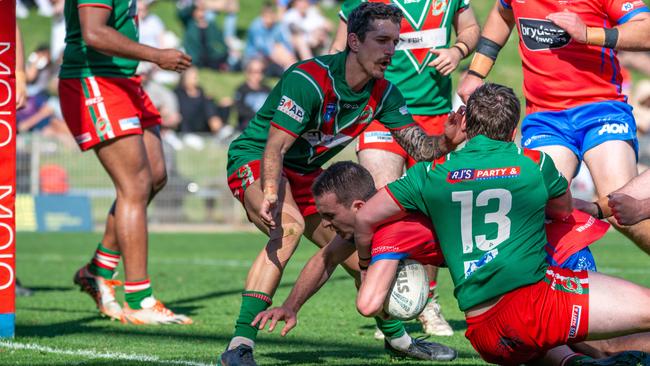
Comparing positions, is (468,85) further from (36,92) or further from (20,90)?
(36,92)

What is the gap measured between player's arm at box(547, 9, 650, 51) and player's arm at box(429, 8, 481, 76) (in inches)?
33.9

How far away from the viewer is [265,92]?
790 inches

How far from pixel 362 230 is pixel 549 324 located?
100 centimetres

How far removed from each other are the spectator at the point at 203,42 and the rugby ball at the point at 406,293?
741 inches

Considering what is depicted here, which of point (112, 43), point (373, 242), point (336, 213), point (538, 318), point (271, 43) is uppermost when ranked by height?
point (271, 43)

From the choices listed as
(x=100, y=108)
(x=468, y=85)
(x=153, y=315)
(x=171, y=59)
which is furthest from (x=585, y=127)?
(x=100, y=108)

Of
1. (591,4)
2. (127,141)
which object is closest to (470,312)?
(591,4)

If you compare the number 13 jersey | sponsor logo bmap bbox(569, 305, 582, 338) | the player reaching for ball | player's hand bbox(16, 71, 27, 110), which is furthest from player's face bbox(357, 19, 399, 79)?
player's hand bbox(16, 71, 27, 110)

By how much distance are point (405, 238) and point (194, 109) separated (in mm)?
15137

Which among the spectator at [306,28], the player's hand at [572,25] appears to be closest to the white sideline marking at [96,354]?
the player's hand at [572,25]

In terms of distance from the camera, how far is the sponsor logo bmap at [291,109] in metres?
5.73

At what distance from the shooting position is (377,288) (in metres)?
5.09

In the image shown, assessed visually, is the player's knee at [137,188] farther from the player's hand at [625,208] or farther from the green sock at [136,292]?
the player's hand at [625,208]

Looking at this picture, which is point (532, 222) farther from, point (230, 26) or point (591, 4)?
point (230, 26)
